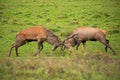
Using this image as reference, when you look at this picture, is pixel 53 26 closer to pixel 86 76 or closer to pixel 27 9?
pixel 27 9

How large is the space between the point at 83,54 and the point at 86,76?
2009 millimetres

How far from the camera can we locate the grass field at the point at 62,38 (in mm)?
10734

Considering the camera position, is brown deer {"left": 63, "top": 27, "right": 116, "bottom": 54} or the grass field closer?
the grass field

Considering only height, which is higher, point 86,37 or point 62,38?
point 86,37

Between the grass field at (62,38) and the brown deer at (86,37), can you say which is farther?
the brown deer at (86,37)

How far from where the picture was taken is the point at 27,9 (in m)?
30.7

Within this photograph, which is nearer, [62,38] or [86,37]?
[86,37]

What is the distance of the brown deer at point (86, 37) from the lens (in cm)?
1600

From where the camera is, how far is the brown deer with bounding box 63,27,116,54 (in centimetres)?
1600

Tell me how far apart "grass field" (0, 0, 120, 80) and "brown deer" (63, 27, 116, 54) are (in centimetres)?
49

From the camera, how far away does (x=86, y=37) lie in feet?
53.9

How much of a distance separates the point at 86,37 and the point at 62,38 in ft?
12.7

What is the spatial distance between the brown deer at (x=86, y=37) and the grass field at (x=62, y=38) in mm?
490

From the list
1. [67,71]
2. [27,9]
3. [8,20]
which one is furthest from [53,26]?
[67,71]
